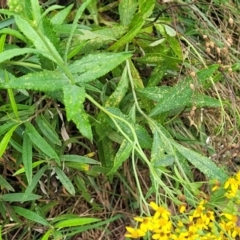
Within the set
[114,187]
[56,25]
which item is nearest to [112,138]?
[114,187]

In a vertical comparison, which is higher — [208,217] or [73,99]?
[73,99]

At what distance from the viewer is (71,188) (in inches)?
46.2

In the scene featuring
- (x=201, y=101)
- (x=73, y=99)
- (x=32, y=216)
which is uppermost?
(x=73, y=99)

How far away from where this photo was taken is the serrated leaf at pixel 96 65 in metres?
0.99

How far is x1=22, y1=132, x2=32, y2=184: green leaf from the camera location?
107cm

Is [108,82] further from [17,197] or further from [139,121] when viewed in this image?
[17,197]

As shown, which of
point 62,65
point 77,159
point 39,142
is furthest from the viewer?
point 77,159

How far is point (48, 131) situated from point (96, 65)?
0.22 m

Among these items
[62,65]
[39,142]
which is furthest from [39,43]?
[39,142]

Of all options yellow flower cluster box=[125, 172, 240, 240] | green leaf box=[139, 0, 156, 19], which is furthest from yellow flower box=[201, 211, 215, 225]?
green leaf box=[139, 0, 156, 19]

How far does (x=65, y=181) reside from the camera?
1.17 metres

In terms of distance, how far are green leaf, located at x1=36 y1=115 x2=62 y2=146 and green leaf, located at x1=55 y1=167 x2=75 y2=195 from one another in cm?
8

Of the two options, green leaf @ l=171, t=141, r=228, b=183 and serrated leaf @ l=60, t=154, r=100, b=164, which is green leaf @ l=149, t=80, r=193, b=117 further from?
serrated leaf @ l=60, t=154, r=100, b=164

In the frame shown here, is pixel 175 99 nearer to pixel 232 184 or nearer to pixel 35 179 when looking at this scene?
pixel 232 184
